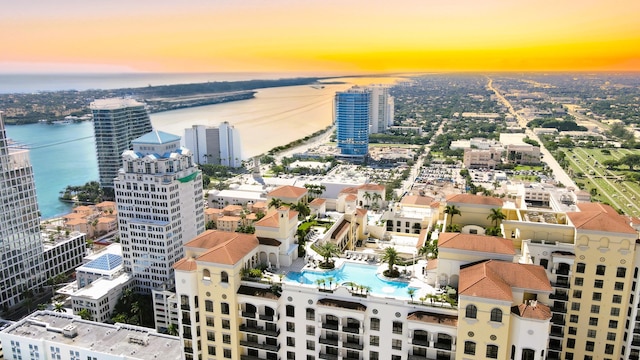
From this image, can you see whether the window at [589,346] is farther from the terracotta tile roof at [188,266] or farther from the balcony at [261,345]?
the terracotta tile roof at [188,266]

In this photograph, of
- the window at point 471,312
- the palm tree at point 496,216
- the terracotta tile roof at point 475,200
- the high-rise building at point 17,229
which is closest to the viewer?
the window at point 471,312

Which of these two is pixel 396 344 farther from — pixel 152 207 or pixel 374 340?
pixel 152 207

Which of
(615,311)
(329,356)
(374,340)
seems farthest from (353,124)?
(374,340)

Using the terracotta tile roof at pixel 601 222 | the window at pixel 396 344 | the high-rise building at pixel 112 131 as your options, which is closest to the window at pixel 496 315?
the window at pixel 396 344

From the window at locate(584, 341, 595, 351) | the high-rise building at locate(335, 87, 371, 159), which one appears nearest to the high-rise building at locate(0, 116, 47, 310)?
the window at locate(584, 341, 595, 351)

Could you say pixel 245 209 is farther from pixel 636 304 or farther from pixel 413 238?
pixel 636 304

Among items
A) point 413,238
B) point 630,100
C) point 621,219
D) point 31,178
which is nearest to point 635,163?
point 413,238

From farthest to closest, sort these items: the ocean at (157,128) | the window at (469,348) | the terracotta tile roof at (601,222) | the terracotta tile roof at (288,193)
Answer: the ocean at (157,128), the terracotta tile roof at (288,193), the terracotta tile roof at (601,222), the window at (469,348)
